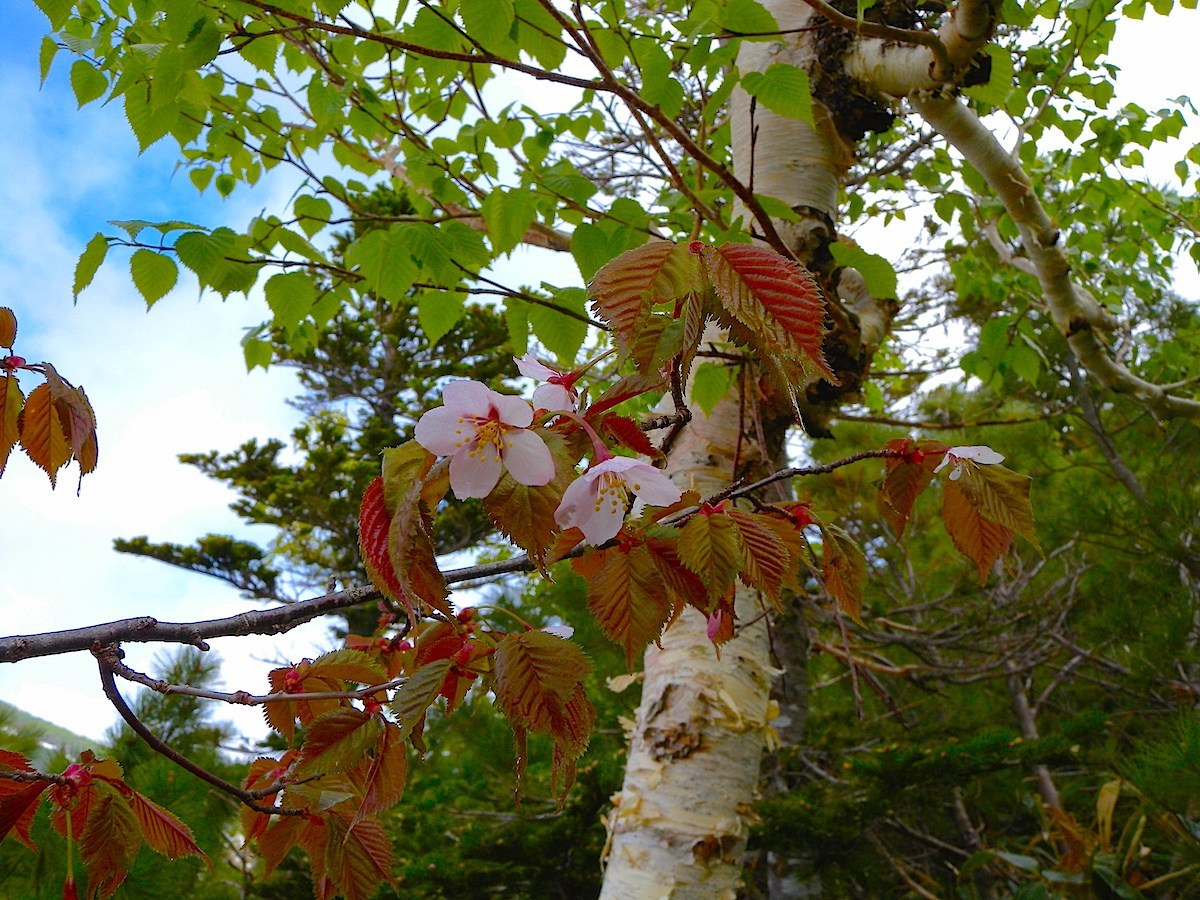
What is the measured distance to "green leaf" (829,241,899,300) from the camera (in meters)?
1.27

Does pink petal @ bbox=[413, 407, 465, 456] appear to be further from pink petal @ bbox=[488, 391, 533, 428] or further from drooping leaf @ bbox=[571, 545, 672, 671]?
drooping leaf @ bbox=[571, 545, 672, 671]

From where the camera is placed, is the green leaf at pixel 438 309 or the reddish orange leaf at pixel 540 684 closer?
the reddish orange leaf at pixel 540 684

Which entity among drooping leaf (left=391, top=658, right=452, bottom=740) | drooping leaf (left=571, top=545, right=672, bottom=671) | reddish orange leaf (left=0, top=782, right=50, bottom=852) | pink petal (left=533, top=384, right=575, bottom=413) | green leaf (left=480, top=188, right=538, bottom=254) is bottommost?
reddish orange leaf (left=0, top=782, right=50, bottom=852)

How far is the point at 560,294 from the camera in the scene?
117 cm

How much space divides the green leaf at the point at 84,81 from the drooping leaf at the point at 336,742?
163 cm

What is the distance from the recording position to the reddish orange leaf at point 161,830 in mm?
660

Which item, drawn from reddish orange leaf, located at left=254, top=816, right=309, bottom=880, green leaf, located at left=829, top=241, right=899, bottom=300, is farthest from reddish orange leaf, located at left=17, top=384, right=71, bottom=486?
green leaf, located at left=829, top=241, right=899, bottom=300

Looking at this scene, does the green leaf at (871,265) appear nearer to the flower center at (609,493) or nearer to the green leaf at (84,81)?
the flower center at (609,493)

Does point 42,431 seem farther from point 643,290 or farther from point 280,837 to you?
point 643,290

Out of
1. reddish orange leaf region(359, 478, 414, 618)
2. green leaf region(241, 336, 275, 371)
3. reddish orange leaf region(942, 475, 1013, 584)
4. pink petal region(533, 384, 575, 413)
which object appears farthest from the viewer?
green leaf region(241, 336, 275, 371)

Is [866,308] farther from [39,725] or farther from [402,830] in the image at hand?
[39,725]

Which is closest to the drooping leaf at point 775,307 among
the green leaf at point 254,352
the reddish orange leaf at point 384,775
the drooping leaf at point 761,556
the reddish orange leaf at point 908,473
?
the drooping leaf at point 761,556

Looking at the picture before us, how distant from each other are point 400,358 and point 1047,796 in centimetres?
717

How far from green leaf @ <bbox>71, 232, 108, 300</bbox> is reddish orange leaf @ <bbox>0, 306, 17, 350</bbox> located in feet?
2.07
